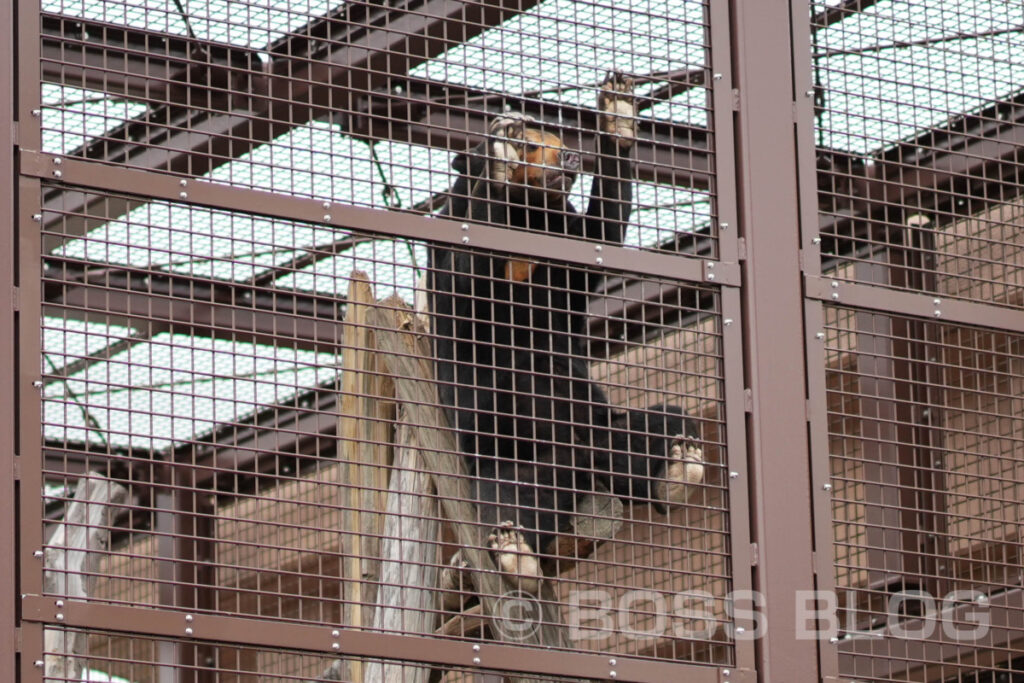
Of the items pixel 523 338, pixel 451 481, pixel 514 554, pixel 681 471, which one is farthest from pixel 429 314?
pixel 523 338

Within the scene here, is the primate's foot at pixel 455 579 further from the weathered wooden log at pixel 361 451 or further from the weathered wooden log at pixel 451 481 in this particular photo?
the weathered wooden log at pixel 361 451

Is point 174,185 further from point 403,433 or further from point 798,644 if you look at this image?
point 798,644

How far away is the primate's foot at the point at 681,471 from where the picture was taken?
14.1 feet

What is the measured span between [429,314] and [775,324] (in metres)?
0.82

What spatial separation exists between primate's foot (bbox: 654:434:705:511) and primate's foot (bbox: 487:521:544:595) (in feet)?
1.09

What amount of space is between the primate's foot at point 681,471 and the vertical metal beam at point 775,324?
0.25m

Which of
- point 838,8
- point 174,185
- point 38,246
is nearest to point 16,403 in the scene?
point 38,246

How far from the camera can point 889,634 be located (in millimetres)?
3936

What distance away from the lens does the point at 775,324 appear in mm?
4113

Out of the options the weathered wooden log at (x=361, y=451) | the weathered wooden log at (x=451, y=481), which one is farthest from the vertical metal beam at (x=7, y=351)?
the weathered wooden log at (x=361, y=451)

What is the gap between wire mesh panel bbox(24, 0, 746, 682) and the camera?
359 centimetres

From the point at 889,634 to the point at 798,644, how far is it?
197 mm

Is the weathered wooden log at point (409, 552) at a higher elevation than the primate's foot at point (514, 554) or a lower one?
lower

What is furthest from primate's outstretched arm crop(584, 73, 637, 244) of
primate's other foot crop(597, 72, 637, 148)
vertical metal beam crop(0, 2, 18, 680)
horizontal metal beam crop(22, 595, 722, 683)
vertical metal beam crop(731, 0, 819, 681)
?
vertical metal beam crop(0, 2, 18, 680)
